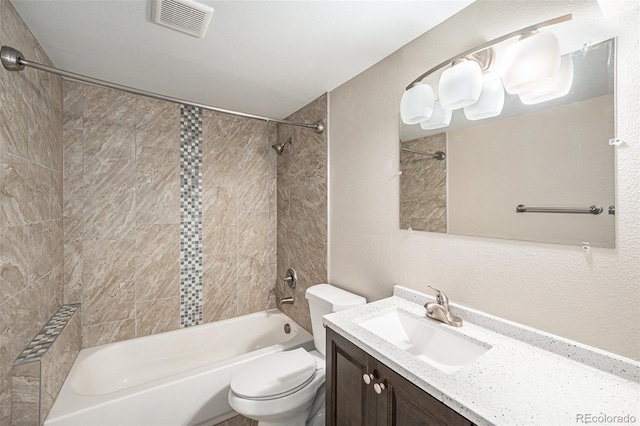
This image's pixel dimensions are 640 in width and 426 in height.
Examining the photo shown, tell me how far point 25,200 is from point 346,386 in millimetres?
1755

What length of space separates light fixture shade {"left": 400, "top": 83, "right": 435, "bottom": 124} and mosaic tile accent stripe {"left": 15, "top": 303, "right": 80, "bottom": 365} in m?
2.10

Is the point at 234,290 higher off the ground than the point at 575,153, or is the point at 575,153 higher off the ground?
the point at 575,153

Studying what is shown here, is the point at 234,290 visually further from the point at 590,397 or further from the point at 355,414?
the point at 590,397

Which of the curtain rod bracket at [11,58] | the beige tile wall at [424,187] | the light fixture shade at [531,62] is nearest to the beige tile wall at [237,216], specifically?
the curtain rod bracket at [11,58]

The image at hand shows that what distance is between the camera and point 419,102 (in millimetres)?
1287

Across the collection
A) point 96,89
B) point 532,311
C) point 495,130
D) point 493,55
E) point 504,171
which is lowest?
point 532,311

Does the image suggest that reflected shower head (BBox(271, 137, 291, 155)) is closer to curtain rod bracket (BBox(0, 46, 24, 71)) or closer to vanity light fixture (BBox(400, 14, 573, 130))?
vanity light fixture (BBox(400, 14, 573, 130))

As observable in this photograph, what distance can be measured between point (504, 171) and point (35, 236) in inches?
89.7

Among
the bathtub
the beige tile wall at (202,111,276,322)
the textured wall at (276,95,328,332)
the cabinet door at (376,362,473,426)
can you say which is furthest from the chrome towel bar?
the beige tile wall at (202,111,276,322)

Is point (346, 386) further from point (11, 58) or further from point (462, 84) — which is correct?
point (11, 58)

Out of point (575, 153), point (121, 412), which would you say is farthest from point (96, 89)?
point (575, 153)

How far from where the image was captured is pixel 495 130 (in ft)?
3.61

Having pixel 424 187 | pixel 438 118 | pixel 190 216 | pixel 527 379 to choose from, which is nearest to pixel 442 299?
pixel 527 379

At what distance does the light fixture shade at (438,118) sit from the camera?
1266 mm
